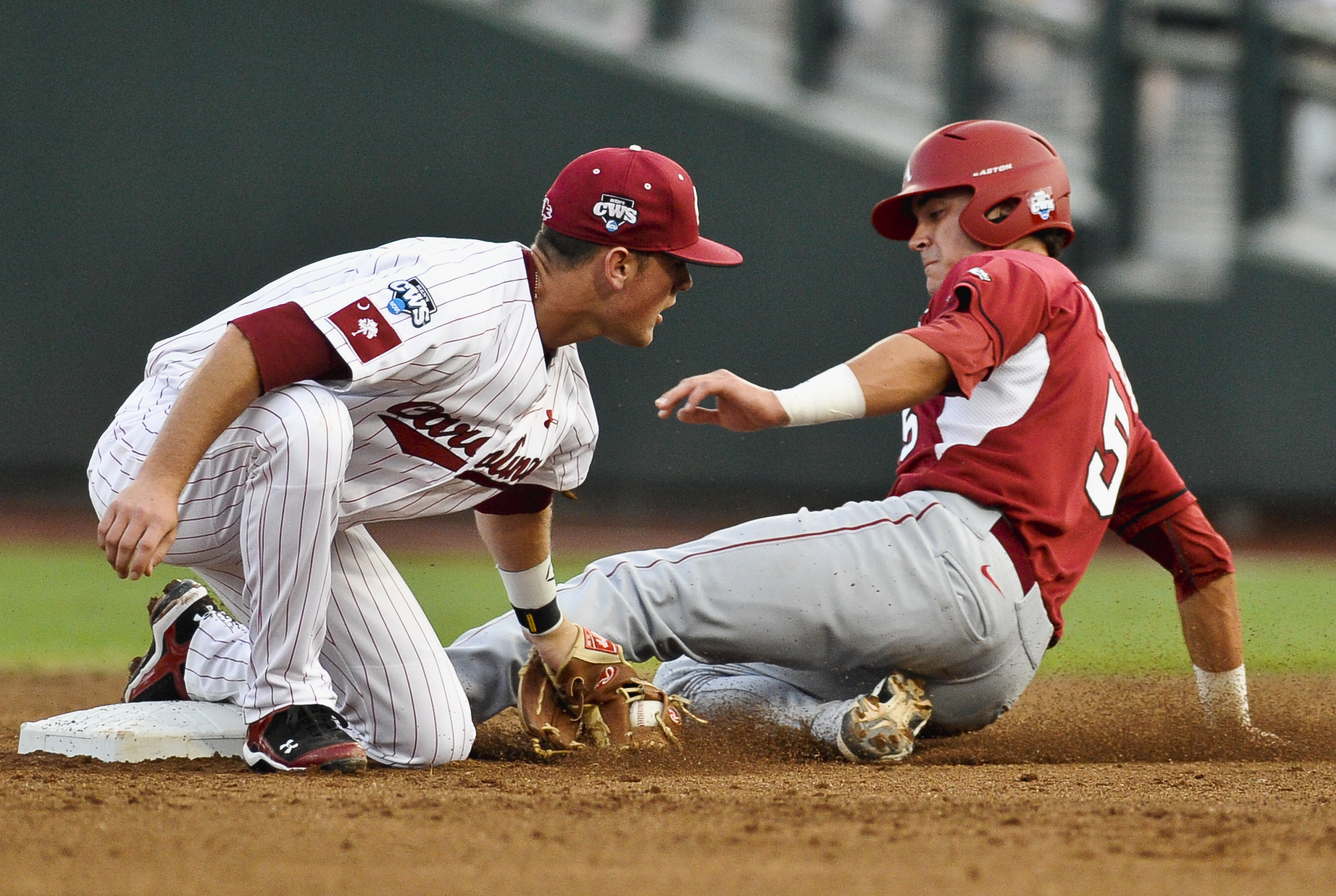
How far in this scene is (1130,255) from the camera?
10258 millimetres

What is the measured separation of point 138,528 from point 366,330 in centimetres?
48

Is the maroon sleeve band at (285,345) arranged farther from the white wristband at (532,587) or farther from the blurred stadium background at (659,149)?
the blurred stadium background at (659,149)

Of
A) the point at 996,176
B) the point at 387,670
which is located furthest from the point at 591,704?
the point at 996,176

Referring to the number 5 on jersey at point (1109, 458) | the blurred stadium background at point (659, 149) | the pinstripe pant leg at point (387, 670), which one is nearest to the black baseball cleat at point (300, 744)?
the pinstripe pant leg at point (387, 670)

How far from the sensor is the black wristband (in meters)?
2.84

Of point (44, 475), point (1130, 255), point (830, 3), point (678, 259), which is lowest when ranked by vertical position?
point (44, 475)

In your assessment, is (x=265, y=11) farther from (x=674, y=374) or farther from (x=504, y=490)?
(x=504, y=490)

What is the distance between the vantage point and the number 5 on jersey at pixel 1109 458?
9.29 ft

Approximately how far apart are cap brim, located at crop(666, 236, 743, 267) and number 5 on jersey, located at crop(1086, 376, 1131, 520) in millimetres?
831

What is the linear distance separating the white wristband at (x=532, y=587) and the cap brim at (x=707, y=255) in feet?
2.25

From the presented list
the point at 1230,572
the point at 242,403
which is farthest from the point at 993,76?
the point at 242,403

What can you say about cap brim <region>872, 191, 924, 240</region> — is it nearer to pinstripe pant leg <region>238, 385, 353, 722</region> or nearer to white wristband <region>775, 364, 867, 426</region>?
white wristband <region>775, 364, 867, 426</region>

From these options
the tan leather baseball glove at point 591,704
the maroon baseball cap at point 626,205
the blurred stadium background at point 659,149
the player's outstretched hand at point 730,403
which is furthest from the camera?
the blurred stadium background at point 659,149

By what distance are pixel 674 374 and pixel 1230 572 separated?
6.99 meters
